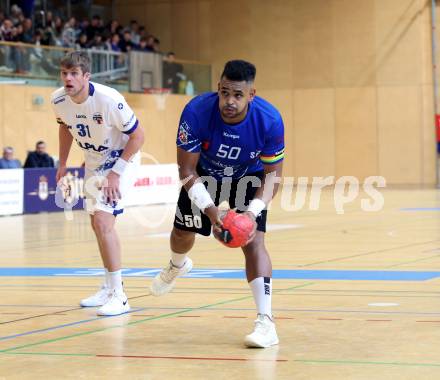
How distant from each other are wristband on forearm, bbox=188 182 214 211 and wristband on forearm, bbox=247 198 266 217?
29 centimetres

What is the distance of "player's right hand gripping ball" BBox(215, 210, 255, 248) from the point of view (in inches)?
274

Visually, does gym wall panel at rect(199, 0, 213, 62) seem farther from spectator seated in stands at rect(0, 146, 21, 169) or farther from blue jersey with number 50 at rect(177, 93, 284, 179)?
blue jersey with number 50 at rect(177, 93, 284, 179)

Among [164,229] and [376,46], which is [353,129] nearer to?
[376,46]

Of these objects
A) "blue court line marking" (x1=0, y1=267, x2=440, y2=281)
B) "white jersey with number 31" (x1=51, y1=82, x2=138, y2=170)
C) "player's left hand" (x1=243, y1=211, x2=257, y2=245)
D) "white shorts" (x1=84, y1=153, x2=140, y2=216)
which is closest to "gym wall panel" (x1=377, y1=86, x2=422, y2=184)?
"blue court line marking" (x1=0, y1=267, x2=440, y2=281)

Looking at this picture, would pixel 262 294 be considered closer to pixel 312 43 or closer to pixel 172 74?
pixel 172 74

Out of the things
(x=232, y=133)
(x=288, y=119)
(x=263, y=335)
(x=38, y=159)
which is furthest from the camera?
(x=288, y=119)

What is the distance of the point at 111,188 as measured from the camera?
898 centimetres

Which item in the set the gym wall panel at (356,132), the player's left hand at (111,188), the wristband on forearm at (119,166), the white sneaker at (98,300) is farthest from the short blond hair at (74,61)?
the gym wall panel at (356,132)

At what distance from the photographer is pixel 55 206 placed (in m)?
25.5

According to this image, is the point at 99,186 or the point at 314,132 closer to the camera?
the point at 99,186

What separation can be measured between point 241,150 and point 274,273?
4800 mm

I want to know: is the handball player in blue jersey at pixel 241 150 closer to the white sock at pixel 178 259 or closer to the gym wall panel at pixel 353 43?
the white sock at pixel 178 259

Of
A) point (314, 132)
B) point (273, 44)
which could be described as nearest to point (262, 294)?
point (314, 132)

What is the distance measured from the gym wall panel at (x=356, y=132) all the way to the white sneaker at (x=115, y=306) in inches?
1214
